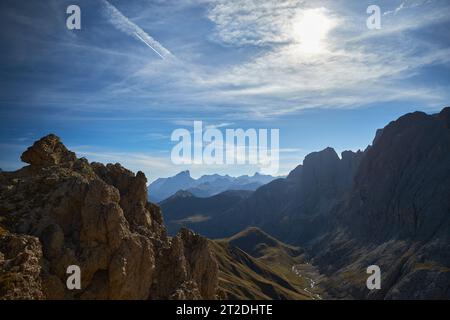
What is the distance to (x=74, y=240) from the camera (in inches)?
1702

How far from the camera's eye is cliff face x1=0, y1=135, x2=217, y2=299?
120 feet

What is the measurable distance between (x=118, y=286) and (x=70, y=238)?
756 cm

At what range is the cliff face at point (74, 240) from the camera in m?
36.6

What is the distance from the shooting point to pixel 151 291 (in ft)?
153

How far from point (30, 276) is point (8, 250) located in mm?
3596

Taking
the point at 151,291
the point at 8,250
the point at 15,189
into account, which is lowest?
the point at 151,291
